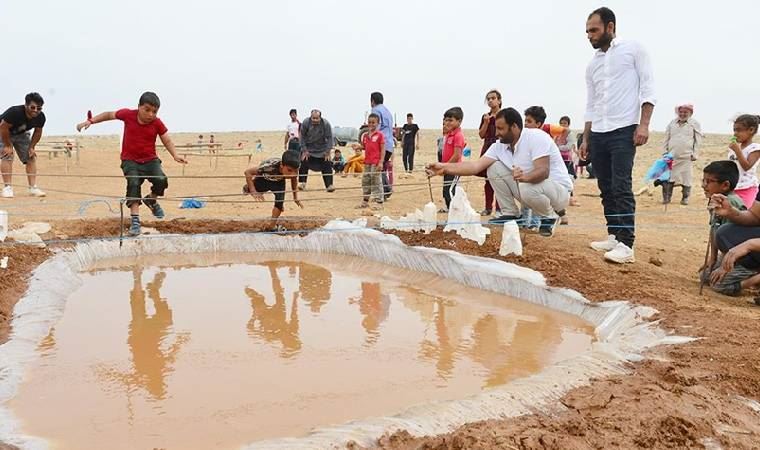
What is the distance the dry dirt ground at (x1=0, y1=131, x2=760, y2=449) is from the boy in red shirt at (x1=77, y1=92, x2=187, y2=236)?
37cm

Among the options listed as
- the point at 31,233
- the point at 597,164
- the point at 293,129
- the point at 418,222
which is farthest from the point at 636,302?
the point at 293,129

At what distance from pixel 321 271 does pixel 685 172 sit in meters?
5.52

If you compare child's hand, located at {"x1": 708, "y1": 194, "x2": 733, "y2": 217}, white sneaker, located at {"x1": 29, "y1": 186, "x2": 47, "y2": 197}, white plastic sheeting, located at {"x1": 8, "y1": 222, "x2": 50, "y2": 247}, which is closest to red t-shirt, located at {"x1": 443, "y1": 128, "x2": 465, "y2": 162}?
child's hand, located at {"x1": 708, "y1": 194, "x2": 733, "y2": 217}

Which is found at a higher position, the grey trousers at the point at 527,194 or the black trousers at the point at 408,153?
the black trousers at the point at 408,153

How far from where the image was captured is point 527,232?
563 cm

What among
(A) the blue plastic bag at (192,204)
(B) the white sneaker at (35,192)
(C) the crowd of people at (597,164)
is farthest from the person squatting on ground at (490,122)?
(B) the white sneaker at (35,192)

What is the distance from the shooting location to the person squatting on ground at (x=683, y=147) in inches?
336

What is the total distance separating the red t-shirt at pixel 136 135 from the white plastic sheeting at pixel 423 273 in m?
0.82

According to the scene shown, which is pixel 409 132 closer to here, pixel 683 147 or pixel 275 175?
pixel 683 147

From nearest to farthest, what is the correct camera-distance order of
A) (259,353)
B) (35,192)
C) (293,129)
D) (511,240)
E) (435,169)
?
(259,353), (511,240), (435,169), (35,192), (293,129)

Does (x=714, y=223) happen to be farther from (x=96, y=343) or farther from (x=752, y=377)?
(x=96, y=343)

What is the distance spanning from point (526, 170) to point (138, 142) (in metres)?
3.43

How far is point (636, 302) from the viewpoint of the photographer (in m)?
3.77

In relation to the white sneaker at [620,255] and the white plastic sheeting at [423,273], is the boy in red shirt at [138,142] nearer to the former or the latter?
the white plastic sheeting at [423,273]
